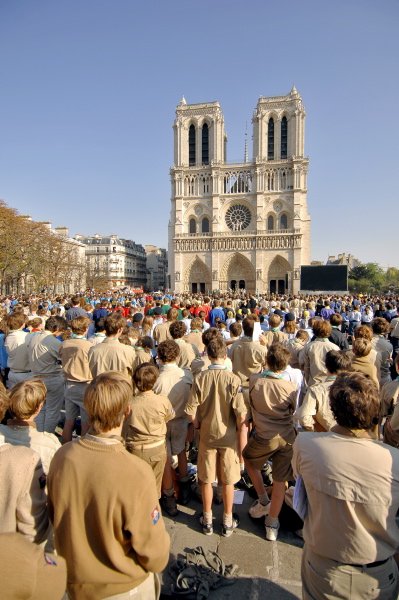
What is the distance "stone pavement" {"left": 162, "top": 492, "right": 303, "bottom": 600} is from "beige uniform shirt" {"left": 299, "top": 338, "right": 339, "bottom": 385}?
1.79 m

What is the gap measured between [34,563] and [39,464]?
0.83 m

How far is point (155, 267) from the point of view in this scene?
322 ft

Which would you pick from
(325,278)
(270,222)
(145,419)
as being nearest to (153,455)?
(145,419)

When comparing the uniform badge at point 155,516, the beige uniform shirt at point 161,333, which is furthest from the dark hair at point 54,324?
the uniform badge at point 155,516

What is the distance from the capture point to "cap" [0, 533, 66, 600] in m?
1.03

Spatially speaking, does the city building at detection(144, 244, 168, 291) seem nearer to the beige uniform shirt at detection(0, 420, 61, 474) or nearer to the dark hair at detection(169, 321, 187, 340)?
the dark hair at detection(169, 321, 187, 340)

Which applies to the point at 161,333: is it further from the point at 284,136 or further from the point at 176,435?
the point at 284,136

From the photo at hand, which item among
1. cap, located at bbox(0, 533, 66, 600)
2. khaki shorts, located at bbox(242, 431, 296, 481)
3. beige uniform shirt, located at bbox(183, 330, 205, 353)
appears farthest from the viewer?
beige uniform shirt, located at bbox(183, 330, 205, 353)

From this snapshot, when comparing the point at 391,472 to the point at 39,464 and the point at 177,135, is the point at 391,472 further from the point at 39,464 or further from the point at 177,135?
the point at 177,135

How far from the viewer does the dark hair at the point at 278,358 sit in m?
3.22

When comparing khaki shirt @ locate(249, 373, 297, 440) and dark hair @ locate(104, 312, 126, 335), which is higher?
dark hair @ locate(104, 312, 126, 335)

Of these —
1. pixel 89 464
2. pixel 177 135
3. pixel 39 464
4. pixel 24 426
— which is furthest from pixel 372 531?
pixel 177 135

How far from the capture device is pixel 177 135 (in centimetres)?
4681

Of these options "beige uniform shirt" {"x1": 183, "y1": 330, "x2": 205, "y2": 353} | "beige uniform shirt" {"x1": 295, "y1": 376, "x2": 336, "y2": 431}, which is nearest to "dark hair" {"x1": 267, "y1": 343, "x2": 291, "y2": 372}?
"beige uniform shirt" {"x1": 295, "y1": 376, "x2": 336, "y2": 431}
